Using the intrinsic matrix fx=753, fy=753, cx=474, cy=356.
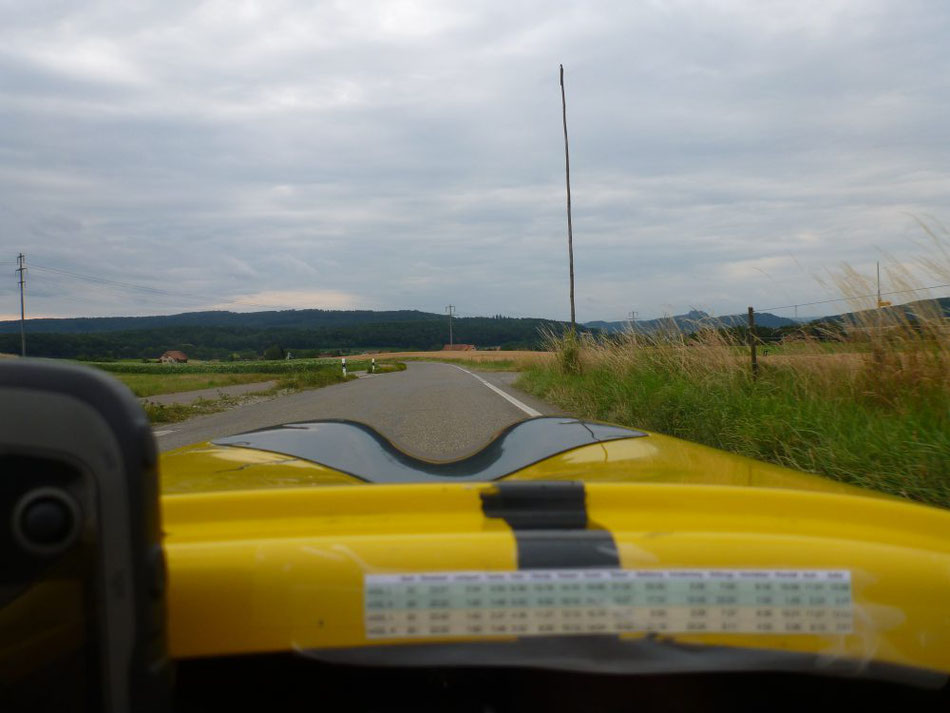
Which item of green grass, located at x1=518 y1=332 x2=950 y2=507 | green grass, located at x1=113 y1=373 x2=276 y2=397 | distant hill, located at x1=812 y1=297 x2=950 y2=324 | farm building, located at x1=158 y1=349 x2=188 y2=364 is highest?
distant hill, located at x1=812 y1=297 x2=950 y2=324

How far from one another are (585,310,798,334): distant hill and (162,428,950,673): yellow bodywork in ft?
22.5

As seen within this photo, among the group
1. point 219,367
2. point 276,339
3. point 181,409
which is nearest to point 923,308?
point 181,409

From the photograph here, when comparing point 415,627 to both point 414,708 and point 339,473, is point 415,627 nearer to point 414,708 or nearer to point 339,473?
point 414,708

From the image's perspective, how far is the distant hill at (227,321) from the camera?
116 feet

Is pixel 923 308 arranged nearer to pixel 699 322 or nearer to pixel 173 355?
pixel 699 322

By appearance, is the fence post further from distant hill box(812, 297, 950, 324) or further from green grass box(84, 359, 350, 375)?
green grass box(84, 359, 350, 375)

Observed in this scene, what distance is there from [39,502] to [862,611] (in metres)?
1.05

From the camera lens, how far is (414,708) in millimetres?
1122

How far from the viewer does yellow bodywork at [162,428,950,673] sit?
994mm

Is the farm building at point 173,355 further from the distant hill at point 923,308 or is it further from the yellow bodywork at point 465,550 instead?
the yellow bodywork at point 465,550

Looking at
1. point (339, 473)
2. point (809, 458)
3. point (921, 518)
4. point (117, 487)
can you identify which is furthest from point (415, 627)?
point (809, 458)

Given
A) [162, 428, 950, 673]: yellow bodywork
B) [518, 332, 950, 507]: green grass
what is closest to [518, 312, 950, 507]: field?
[518, 332, 950, 507]: green grass

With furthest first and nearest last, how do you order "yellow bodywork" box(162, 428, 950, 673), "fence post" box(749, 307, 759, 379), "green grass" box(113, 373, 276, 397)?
"green grass" box(113, 373, 276, 397) → "fence post" box(749, 307, 759, 379) → "yellow bodywork" box(162, 428, 950, 673)

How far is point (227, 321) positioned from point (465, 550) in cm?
6612
